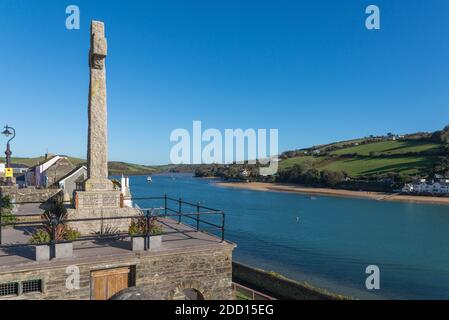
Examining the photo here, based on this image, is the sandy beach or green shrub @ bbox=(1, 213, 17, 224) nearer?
green shrub @ bbox=(1, 213, 17, 224)

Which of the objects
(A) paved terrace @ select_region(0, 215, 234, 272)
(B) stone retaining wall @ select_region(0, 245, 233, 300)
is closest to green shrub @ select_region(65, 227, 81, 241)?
(A) paved terrace @ select_region(0, 215, 234, 272)

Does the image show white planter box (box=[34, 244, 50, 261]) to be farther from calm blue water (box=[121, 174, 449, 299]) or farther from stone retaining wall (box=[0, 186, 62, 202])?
calm blue water (box=[121, 174, 449, 299])

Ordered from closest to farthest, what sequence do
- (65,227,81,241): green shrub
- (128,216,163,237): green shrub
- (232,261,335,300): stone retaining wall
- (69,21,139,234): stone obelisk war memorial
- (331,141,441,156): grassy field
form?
(65,227,81,241): green shrub → (128,216,163,237): green shrub → (69,21,139,234): stone obelisk war memorial → (232,261,335,300): stone retaining wall → (331,141,441,156): grassy field

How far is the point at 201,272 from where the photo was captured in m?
9.79

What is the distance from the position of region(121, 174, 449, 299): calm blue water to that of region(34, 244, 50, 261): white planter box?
21487 mm

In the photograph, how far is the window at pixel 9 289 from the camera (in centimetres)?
762

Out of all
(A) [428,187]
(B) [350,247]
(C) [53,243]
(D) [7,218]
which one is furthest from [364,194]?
(C) [53,243]

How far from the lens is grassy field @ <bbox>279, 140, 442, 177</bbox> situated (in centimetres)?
11031

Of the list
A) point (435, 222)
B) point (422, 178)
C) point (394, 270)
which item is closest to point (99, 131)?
point (394, 270)

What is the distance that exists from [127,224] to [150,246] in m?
2.56

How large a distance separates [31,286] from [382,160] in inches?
5100

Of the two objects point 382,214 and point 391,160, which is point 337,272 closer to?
point 382,214

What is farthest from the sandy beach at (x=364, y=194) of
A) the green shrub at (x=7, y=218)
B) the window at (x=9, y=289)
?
the window at (x=9, y=289)

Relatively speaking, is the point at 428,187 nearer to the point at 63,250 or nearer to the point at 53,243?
the point at 63,250
